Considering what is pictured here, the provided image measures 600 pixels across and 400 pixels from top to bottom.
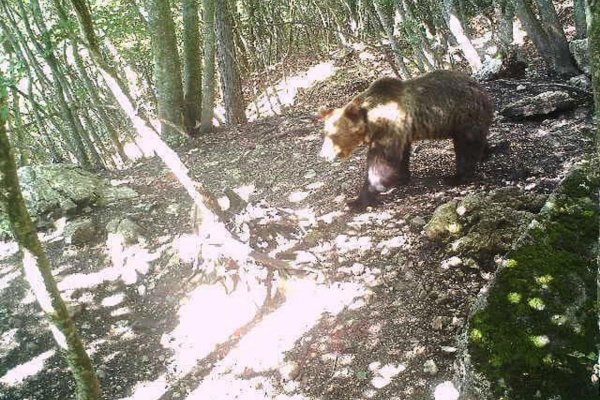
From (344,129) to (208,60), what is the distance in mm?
4398

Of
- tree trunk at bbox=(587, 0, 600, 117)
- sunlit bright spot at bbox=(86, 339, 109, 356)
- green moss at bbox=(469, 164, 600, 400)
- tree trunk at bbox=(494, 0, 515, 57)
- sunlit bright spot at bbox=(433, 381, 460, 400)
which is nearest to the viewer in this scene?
tree trunk at bbox=(587, 0, 600, 117)

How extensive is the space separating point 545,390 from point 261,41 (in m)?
14.6

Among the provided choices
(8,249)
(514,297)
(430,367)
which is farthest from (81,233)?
(514,297)

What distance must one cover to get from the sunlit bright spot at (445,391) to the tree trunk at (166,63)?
7114 millimetres

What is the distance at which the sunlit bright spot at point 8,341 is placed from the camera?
17.7ft

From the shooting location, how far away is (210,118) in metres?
10.0

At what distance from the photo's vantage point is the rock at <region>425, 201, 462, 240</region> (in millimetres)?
4891

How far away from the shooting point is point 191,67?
9875 mm

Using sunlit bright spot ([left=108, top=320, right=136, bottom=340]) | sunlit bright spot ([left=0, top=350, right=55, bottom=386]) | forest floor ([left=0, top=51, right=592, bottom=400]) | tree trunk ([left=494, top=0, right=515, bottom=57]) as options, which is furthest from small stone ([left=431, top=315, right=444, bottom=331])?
tree trunk ([left=494, top=0, right=515, bottom=57])

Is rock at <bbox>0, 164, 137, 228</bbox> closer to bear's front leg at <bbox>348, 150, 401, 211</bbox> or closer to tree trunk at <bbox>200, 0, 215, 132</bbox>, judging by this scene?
tree trunk at <bbox>200, 0, 215, 132</bbox>

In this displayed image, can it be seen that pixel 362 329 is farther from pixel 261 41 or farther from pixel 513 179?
pixel 261 41

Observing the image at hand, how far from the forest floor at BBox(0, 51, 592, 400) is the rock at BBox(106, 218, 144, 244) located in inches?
4.0

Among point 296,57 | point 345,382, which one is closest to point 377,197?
point 345,382

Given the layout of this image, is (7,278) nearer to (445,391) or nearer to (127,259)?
(127,259)
